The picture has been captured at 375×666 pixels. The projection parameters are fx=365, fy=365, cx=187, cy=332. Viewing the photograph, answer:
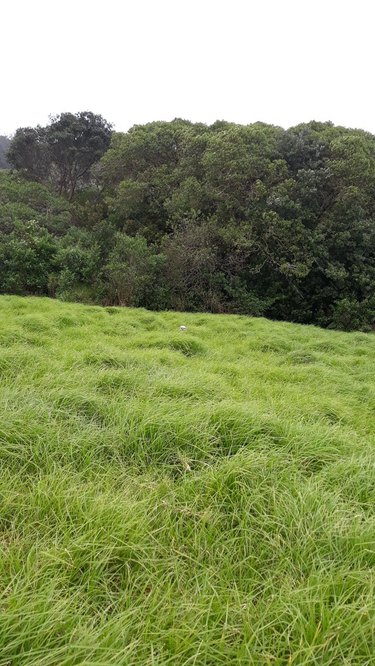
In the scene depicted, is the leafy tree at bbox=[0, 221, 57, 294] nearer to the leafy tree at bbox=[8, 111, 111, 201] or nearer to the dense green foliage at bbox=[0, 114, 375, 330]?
the dense green foliage at bbox=[0, 114, 375, 330]

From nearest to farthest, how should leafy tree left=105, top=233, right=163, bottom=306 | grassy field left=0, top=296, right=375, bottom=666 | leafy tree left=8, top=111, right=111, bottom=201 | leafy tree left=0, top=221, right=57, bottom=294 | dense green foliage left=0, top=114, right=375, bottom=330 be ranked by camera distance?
grassy field left=0, top=296, right=375, bottom=666 → leafy tree left=105, top=233, right=163, bottom=306 → leafy tree left=0, top=221, right=57, bottom=294 → dense green foliage left=0, top=114, right=375, bottom=330 → leafy tree left=8, top=111, right=111, bottom=201

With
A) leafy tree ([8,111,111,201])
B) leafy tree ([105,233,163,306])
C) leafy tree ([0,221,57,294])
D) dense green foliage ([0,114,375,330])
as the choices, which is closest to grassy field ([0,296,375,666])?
leafy tree ([105,233,163,306])

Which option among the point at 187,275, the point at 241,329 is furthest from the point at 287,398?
the point at 187,275

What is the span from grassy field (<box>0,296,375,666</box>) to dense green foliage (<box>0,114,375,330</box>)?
9.50 metres

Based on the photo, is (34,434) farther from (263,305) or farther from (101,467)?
(263,305)

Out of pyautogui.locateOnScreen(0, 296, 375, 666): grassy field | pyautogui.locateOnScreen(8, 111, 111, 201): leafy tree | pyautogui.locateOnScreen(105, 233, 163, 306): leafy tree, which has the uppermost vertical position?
pyautogui.locateOnScreen(8, 111, 111, 201): leafy tree

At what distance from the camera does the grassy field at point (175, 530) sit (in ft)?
3.70

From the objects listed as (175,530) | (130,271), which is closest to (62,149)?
(130,271)

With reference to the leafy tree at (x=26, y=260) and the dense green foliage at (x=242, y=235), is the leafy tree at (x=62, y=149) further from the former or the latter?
the leafy tree at (x=26, y=260)

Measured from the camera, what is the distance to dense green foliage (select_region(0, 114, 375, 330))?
12.2m

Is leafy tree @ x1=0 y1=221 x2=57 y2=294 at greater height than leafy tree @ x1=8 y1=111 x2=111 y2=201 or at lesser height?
lesser

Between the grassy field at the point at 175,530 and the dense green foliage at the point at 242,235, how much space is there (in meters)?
9.50

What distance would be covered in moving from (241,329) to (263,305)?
5.21 meters

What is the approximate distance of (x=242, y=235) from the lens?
12.3m
